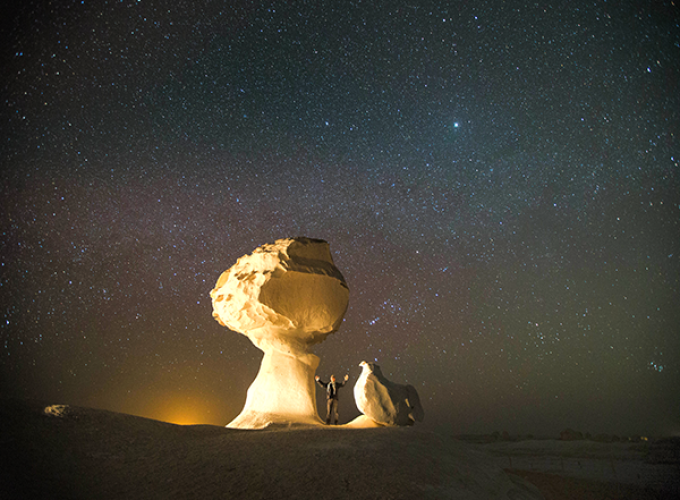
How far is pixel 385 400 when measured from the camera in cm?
996

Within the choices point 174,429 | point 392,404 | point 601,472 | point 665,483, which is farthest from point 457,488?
point 601,472

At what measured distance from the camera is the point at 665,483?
1288 cm

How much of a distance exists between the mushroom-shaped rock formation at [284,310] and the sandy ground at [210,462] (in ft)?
13.0

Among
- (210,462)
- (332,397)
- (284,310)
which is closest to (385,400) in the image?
(332,397)

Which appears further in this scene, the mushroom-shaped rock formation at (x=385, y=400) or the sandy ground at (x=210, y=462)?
the mushroom-shaped rock formation at (x=385, y=400)

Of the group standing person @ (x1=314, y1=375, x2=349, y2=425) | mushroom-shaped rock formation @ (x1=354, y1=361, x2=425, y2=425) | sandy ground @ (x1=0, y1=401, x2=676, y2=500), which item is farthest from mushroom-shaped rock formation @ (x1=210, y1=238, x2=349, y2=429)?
sandy ground @ (x1=0, y1=401, x2=676, y2=500)

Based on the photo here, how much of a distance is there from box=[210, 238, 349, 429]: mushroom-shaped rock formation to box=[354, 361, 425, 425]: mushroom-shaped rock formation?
7.84 feet

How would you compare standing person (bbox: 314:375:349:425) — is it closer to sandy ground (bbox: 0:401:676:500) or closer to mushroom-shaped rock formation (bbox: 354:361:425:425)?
mushroom-shaped rock formation (bbox: 354:361:425:425)

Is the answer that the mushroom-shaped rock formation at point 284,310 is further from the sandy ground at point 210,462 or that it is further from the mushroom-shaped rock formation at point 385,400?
the sandy ground at point 210,462

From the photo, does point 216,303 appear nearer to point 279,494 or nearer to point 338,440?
point 338,440

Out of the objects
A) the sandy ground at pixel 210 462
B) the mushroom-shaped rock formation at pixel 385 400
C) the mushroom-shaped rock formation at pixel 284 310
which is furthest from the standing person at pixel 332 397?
the sandy ground at pixel 210 462

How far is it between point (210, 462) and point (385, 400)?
16.6 ft

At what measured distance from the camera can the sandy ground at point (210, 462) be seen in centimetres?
515

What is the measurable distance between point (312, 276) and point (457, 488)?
749 cm
